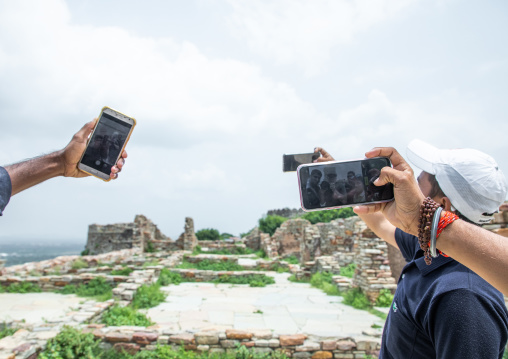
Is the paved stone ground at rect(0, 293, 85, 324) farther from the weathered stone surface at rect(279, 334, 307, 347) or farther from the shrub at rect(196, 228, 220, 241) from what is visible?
the shrub at rect(196, 228, 220, 241)

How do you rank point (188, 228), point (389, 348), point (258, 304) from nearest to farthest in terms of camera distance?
point (389, 348)
point (258, 304)
point (188, 228)

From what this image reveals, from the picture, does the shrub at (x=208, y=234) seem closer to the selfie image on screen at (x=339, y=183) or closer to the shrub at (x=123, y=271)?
the shrub at (x=123, y=271)

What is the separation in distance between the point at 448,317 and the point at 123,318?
6.28 meters

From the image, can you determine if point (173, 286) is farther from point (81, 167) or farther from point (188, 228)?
point (188, 228)

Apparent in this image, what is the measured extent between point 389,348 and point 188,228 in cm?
2333

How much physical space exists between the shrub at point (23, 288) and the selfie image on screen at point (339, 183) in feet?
36.3

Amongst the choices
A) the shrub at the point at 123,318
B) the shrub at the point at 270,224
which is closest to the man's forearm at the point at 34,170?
the shrub at the point at 123,318

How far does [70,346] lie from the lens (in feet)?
14.7

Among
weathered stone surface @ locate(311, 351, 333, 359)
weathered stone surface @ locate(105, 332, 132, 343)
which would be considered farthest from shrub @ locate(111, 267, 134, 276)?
weathered stone surface @ locate(311, 351, 333, 359)

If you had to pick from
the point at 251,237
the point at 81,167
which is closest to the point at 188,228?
the point at 251,237

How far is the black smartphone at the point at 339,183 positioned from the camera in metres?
1.42

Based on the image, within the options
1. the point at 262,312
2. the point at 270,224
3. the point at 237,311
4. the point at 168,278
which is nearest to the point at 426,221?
the point at 262,312

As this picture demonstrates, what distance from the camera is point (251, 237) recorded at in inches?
1032

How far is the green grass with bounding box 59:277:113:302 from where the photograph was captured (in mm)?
9484
